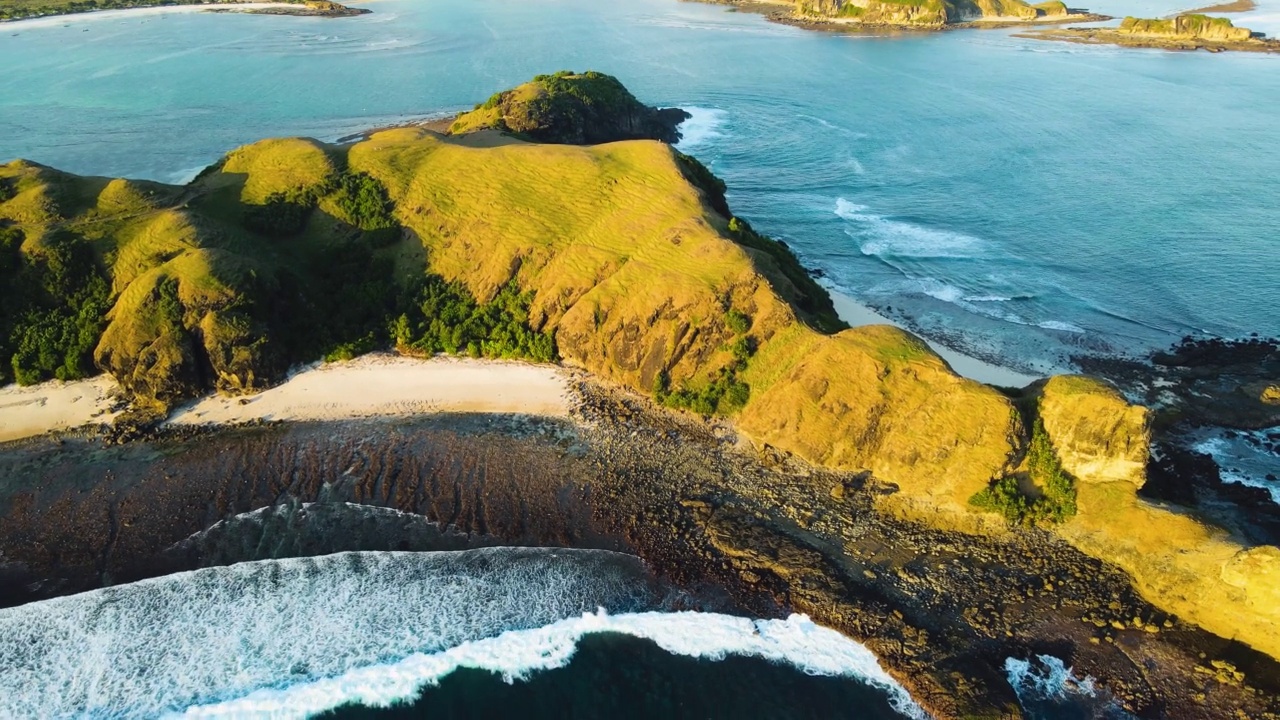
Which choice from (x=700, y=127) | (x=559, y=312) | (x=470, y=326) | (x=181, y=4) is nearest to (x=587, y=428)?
(x=559, y=312)

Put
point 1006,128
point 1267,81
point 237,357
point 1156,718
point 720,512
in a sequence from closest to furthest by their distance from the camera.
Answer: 1. point 1156,718
2. point 720,512
3. point 237,357
4. point 1006,128
5. point 1267,81

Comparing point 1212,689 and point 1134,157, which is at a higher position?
point 1134,157

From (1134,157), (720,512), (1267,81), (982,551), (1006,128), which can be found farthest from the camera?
(1267,81)

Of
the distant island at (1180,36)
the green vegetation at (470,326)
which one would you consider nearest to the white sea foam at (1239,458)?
the green vegetation at (470,326)

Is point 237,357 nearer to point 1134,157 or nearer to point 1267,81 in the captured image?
point 1134,157

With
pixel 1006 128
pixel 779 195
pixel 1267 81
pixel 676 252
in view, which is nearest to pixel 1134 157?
pixel 1006 128

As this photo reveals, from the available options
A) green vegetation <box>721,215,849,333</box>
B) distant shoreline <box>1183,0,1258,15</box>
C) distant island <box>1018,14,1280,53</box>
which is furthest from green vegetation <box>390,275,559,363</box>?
distant shoreline <box>1183,0,1258,15</box>

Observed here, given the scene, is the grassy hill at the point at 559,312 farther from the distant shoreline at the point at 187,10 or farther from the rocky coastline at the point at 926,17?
the distant shoreline at the point at 187,10

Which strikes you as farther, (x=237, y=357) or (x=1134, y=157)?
(x=1134, y=157)
